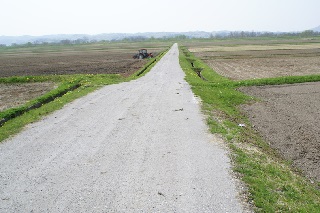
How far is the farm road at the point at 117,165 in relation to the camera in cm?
781

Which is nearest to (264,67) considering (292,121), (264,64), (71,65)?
(264,64)

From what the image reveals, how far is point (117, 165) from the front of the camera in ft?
32.9

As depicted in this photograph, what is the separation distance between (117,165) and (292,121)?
10.4 m

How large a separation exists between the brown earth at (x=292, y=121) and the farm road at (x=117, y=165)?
2942mm

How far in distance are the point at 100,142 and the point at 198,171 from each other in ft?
15.0

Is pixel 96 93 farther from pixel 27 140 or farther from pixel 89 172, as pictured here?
pixel 89 172

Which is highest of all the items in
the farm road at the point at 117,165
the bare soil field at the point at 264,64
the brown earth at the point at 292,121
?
the farm road at the point at 117,165

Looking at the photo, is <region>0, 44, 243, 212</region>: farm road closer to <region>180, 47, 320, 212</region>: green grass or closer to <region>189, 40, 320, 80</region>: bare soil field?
<region>180, 47, 320, 212</region>: green grass

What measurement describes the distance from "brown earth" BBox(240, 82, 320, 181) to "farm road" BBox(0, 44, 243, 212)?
9.65 ft

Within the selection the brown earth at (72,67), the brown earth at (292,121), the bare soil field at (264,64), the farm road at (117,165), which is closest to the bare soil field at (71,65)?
the brown earth at (72,67)

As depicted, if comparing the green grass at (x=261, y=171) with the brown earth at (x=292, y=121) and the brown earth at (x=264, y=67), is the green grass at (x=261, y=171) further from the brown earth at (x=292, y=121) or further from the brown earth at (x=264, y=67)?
the brown earth at (x=264, y=67)

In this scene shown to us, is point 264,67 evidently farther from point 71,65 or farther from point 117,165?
point 117,165

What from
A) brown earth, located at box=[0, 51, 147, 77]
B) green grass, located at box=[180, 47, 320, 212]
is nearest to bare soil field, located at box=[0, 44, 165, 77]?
brown earth, located at box=[0, 51, 147, 77]

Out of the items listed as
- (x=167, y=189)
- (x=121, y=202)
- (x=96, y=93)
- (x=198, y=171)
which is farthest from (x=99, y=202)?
(x=96, y=93)
